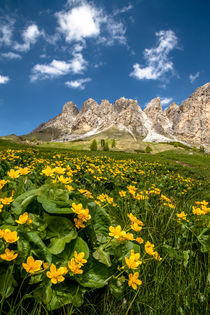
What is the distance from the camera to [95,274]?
1.13 metres

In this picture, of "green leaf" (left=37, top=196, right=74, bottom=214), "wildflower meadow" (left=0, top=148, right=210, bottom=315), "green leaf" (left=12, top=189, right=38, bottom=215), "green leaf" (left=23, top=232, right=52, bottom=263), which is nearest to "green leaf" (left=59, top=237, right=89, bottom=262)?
"wildflower meadow" (left=0, top=148, right=210, bottom=315)

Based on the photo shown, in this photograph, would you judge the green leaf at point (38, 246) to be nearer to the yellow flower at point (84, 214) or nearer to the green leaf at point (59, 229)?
the green leaf at point (59, 229)

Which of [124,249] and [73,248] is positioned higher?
[73,248]

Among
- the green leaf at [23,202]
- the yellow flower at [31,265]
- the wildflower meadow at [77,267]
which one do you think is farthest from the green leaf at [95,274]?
the green leaf at [23,202]

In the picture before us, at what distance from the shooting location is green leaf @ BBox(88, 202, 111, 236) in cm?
142

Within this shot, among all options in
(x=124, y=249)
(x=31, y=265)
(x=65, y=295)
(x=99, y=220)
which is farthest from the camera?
(x=99, y=220)

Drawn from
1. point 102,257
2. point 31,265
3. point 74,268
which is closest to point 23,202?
point 31,265

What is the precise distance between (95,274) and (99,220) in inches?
16.1

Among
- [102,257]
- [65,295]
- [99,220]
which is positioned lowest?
[65,295]

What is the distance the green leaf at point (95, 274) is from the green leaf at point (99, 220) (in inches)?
11.0

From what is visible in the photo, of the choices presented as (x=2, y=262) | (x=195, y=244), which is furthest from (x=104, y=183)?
(x=2, y=262)

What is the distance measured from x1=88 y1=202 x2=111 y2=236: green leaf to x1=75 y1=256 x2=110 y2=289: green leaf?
280 millimetres

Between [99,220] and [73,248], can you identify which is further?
[99,220]

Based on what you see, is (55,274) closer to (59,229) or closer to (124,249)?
(59,229)
